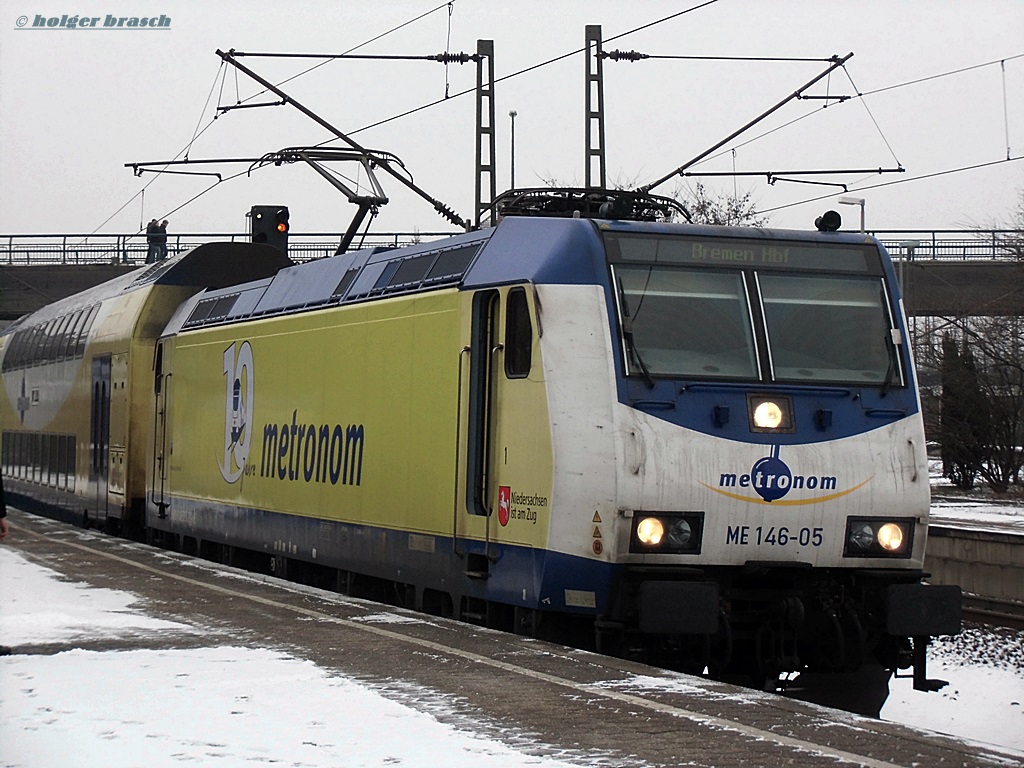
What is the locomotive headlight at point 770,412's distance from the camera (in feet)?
34.0

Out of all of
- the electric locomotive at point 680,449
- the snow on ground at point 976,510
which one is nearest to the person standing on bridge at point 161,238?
the snow on ground at point 976,510

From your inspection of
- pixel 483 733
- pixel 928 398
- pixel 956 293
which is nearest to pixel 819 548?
pixel 483 733

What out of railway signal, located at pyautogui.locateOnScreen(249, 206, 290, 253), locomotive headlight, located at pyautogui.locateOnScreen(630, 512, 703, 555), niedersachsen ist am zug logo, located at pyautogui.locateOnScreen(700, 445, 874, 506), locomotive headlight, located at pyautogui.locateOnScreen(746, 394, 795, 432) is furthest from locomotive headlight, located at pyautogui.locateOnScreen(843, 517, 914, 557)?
railway signal, located at pyautogui.locateOnScreen(249, 206, 290, 253)

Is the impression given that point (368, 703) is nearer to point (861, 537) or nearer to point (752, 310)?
point (861, 537)

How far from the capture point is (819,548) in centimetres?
1041

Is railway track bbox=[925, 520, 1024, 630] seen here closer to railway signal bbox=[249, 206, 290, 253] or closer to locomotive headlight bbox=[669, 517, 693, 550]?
railway signal bbox=[249, 206, 290, 253]

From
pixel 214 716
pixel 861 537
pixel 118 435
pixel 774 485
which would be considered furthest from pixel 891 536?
pixel 118 435

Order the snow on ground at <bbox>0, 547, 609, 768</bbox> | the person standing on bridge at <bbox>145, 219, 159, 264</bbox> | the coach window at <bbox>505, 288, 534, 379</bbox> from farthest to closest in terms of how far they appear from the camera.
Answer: the person standing on bridge at <bbox>145, 219, 159, 264</bbox>
the coach window at <bbox>505, 288, 534, 379</bbox>
the snow on ground at <bbox>0, 547, 609, 768</bbox>

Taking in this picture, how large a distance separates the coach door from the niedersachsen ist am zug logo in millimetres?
1413

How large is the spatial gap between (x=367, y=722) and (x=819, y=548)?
4.10m

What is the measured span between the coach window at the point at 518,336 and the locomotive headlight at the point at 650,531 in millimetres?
1310

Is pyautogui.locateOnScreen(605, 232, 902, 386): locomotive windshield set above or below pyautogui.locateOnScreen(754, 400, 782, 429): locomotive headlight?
above

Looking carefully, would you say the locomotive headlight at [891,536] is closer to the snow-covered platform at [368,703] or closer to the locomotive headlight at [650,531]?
the locomotive headlight at [650,531]

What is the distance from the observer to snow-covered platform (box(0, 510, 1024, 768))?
667 cm
